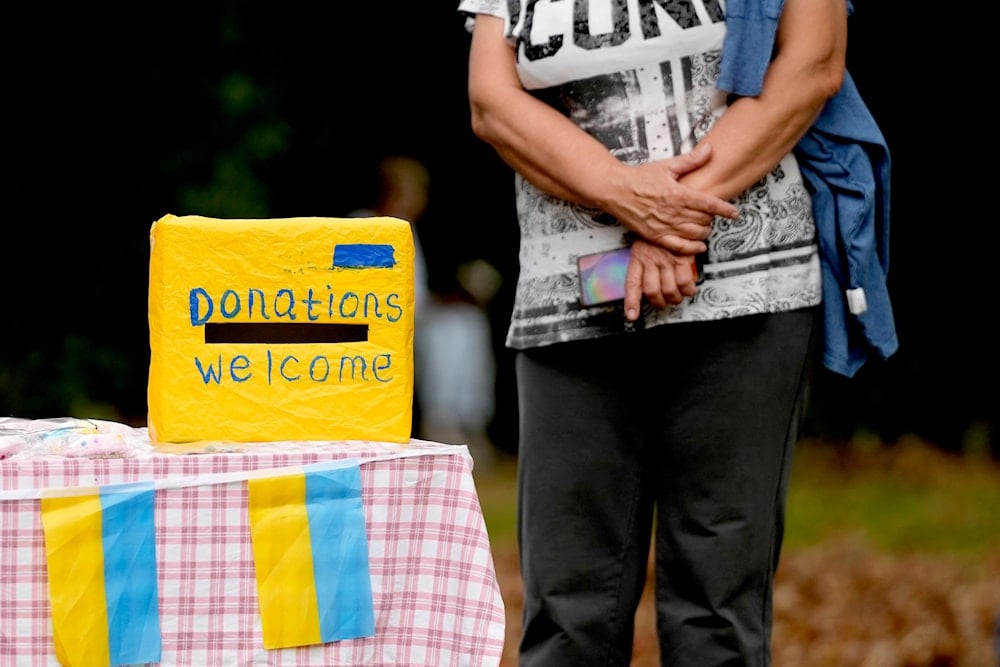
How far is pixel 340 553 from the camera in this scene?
1.74 metres

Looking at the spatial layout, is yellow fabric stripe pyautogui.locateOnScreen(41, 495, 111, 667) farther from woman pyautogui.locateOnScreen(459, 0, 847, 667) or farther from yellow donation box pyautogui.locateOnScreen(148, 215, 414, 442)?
woman pyautogui.locateOnScreen(459, 0, 847, 667)

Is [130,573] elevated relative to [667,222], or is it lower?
lower

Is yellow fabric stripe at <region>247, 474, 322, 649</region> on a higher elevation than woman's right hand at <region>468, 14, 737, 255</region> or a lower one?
lower

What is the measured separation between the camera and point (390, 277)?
71.2 inches

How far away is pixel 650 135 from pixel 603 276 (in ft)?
0.71

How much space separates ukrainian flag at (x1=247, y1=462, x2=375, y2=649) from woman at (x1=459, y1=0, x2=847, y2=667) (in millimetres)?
455

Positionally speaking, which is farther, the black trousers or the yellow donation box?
the black trousers

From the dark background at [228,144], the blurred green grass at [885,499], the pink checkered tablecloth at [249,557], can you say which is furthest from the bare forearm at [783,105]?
the dark background at [228,144]

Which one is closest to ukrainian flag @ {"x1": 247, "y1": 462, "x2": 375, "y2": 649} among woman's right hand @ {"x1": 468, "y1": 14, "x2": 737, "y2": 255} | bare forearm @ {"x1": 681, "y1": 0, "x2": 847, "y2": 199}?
woman's right hand @ {"x1": 468, "y1": 14, "x2": 737, "y2": 255}

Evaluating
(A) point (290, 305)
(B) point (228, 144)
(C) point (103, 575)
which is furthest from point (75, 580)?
(B) point (228, 144)

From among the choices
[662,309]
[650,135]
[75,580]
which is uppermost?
[650,135]

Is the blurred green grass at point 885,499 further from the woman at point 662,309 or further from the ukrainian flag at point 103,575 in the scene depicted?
the ukrainian flag at point 103,575

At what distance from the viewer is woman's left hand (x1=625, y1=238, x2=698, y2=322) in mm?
1971

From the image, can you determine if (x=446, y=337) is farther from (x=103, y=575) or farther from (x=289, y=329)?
(x=103, y=575)
